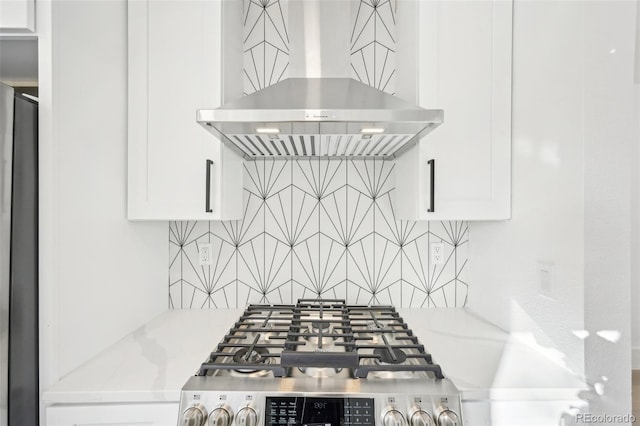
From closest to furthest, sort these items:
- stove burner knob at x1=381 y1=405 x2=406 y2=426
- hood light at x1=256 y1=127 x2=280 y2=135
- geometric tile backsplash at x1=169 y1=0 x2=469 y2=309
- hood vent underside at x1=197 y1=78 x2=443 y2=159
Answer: stove burner knob at x1=381 y1=405 x2=406 y2=426 < hood vent underside at x1=197 y1=78 x2=443 y2=159 < hood light at x1=256 y1=127 x2=280 y2=135 < geometric tile backsplash at x1=169 y1=0 x2=469 y2=309

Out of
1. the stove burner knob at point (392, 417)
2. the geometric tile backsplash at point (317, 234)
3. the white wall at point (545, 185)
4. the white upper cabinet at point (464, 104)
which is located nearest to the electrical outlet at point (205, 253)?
the geometric tile backsplash at point (317, 234)

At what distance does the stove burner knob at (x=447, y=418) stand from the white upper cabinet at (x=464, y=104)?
688 millimetres

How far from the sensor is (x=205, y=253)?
5.91 feet

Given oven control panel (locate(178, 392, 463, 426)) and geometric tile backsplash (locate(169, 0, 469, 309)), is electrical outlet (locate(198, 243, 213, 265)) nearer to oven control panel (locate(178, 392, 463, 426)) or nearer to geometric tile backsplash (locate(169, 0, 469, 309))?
geometric tile backsplash (locate(169, 0, 469, 309))

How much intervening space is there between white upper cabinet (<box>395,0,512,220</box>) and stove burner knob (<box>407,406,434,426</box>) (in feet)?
2.28

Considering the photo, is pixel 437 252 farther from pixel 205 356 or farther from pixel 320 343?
pixel 205 356

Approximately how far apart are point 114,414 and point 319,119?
1.03 metres

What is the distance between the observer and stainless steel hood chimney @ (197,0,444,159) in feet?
3.86

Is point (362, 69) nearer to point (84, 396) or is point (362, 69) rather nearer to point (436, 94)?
point (436, 94)

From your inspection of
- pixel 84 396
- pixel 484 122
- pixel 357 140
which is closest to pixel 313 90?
pixel 357 140

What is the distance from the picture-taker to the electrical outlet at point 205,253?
1.80m

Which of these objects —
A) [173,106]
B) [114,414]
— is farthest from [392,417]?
[173,106]

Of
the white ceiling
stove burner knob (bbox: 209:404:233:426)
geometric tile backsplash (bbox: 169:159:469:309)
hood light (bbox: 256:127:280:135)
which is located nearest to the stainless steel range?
stove burner knob (bbox: 209:404:233:426)

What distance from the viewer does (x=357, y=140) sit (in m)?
1.43
